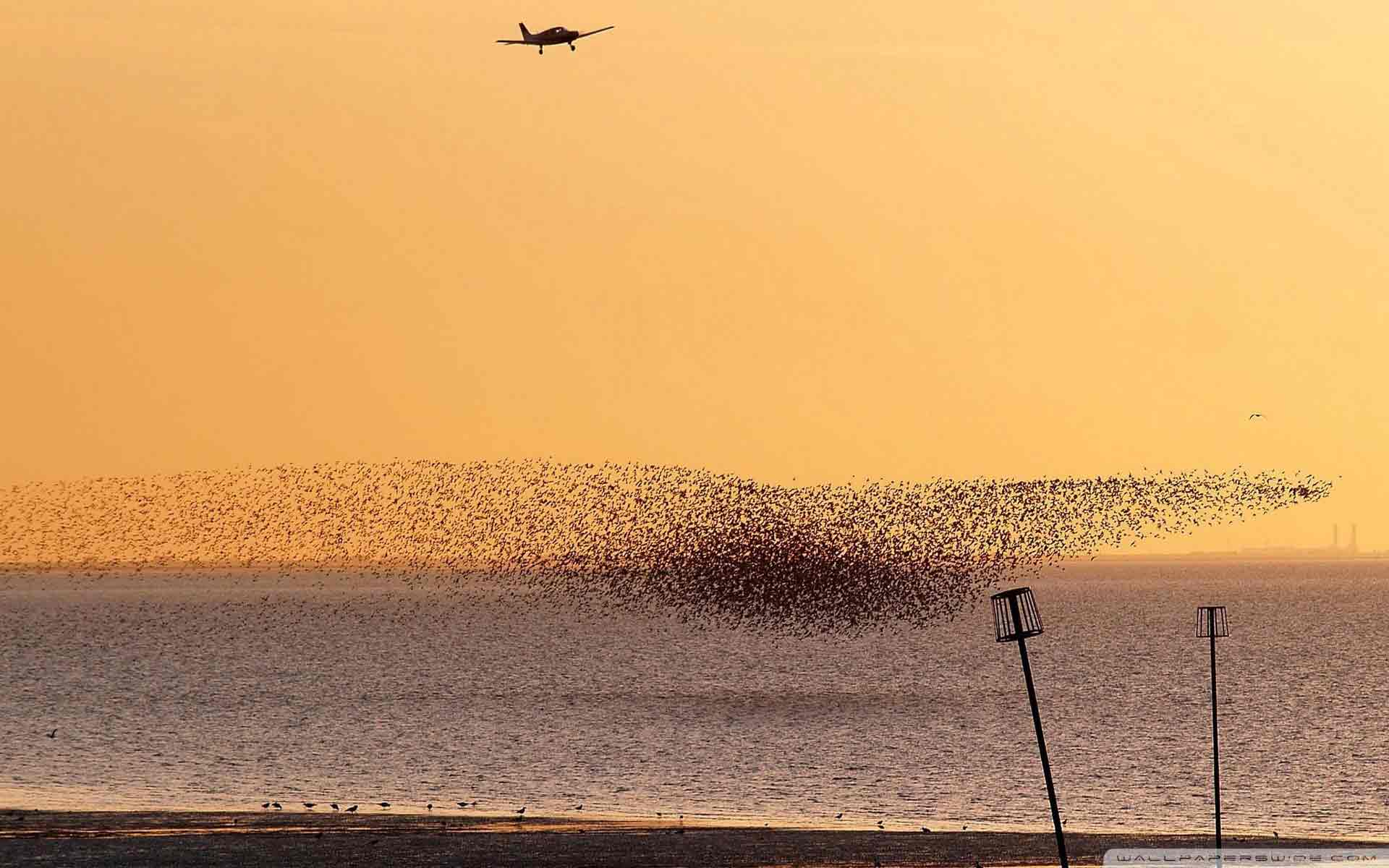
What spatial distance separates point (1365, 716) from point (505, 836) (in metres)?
64.4

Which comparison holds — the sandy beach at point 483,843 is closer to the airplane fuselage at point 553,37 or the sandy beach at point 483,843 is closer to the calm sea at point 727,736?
the calm sea at point 727,736

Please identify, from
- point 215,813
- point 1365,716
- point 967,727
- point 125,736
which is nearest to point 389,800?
point 215,813

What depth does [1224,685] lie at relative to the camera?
371ft

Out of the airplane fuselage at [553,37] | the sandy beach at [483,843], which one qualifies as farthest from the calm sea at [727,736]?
the airplane fuselage at [553,37]

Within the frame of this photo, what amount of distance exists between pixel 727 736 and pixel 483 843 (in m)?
41.9

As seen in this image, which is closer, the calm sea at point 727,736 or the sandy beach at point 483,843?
the sandy beach at point 483,843

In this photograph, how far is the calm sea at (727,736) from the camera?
5634 cm

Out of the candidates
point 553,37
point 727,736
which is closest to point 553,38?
point 553,37

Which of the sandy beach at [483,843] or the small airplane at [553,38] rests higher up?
the small airplane at [553,38]

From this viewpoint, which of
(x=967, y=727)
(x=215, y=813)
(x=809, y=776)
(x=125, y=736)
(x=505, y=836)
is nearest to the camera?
(x=505, y=836)

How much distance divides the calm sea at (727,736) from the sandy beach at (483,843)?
5.52m

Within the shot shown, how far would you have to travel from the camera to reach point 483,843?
3900cm

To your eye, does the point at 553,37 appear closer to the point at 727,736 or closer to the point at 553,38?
the point at 553,38

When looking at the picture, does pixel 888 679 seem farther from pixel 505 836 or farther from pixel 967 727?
pixel 505 836
